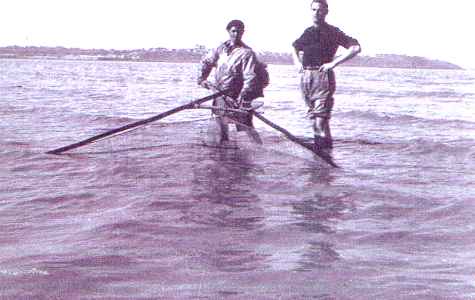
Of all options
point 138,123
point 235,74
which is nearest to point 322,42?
point 235,74

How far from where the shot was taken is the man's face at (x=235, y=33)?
9.33 meters

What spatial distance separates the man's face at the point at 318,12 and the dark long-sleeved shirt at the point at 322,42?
8cm

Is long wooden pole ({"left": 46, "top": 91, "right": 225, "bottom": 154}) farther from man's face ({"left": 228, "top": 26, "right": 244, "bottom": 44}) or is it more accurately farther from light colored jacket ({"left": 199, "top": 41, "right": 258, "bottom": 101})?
man's face ({"left": 228, "top": 26, "right": 244, "bottom": 44})

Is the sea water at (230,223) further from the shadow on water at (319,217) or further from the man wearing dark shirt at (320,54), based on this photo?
the man wearing dark shirt at (320,54)

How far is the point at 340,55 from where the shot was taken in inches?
333

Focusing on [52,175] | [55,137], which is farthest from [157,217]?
[55,137]

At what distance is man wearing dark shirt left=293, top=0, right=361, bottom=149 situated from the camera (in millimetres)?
8570

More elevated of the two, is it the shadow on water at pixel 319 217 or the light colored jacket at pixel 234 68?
the light colored jacket at pixel 234 68

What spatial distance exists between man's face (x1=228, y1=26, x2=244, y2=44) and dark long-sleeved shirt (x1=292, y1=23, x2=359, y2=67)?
1106 millimetres

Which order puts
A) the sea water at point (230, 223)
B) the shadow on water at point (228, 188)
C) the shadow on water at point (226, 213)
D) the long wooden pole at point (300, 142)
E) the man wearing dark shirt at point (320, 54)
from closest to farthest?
the sea water at point (230, 223)
the shadow on water at point (226, 213)
the shadow on water at point (228, 188)
the man wearing dark shirt at point (320, 54)
the long wooden pole at point (300, 142)

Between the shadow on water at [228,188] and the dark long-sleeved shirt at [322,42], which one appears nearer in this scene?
the shadow on water at [228,188]

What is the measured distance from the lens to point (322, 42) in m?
8.56

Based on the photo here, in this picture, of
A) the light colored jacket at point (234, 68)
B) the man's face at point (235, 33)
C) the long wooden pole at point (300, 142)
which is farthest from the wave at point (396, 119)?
the man's face at point (235, 33)

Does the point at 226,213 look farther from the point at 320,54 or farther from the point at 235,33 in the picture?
the point at 235,33
